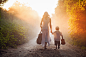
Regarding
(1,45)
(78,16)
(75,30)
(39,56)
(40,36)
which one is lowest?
(39,56)

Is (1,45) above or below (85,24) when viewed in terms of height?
below

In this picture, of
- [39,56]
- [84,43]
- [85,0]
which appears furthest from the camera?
[84,43]

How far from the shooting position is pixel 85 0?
516 centimetres

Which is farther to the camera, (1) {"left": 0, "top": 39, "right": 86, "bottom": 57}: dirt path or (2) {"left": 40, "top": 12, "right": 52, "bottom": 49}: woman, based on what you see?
(2) {"left": 40, "top": 12, "right": 52, "bottom": 49}: woman

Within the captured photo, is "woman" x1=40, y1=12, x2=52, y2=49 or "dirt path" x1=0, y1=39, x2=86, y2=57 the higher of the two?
"woman" x1=40, y1=12, x2=52, y2=49

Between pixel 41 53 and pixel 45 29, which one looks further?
pixel 45 29

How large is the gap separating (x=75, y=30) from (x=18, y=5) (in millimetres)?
21424

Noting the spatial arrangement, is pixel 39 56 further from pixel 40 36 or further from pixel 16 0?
pixel 16 0

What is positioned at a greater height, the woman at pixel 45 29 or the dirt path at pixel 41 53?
the woman at pixel 45 29

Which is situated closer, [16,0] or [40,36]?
[40,36]

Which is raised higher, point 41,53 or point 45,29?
point 45,29

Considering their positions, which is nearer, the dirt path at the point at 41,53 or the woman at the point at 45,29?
the dirt path at the point at 41,53

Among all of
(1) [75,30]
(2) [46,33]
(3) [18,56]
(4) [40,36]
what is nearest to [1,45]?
(3) [18,56]

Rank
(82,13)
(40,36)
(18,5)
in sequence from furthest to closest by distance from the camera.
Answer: (18,5)
(82,13)
(40,36)
